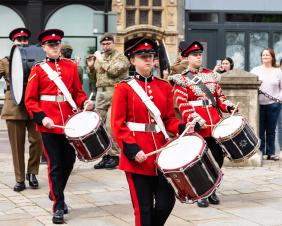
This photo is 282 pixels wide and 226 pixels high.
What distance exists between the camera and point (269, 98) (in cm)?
1214

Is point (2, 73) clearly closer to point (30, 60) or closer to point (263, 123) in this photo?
point (30, 60)

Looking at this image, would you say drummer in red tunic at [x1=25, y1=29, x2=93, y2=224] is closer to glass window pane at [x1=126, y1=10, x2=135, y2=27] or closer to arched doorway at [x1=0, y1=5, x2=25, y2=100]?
arched doorway at [x1=0, y1=5, x2=25, y2=100]

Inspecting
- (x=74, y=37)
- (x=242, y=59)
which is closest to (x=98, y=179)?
(x=74, y=37)

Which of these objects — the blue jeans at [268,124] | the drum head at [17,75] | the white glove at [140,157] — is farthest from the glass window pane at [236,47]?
the white glove at [140,157]

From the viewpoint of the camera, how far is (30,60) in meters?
9.23

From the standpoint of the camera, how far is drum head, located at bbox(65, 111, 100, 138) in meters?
7.36

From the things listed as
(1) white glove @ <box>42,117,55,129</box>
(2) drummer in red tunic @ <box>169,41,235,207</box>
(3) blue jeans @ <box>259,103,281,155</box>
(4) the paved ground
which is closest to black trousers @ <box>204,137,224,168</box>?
(2) drummer in red tunic @ <box>169,41,235,207</box>

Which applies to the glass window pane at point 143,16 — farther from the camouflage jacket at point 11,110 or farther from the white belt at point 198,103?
the white belt at point 198,103

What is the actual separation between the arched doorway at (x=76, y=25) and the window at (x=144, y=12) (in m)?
1.29

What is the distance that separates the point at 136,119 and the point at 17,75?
3.54 meters

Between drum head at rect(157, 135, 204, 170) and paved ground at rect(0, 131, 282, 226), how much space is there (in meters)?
1.69

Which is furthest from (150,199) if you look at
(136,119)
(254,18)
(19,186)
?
(254,18)

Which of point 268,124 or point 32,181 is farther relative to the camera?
point 268,124

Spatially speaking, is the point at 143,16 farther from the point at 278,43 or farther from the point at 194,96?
the point at 194,96
